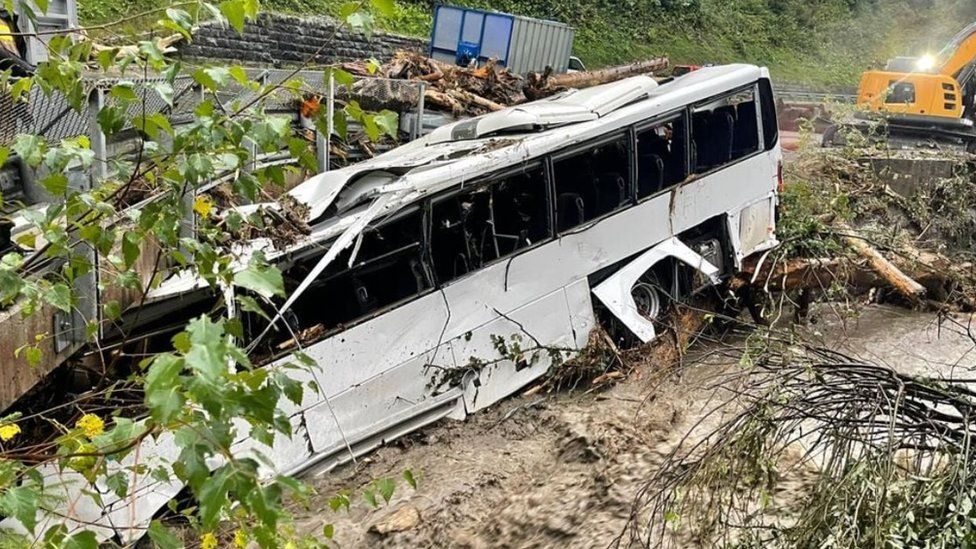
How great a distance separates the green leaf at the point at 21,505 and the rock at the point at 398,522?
345cm

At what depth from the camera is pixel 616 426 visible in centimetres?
645

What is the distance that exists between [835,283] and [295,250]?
18.3ft

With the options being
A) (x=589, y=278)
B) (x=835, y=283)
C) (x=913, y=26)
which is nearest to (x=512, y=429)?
(x=589, y=278)

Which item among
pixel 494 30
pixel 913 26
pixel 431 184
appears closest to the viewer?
pixel 431 184

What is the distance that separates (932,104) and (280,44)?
1182cm

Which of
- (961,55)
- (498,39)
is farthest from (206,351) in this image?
(961,55)

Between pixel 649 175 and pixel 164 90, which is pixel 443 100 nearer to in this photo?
pixel 649 175

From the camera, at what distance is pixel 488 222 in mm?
6957

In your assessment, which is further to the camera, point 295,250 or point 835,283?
point 835,283

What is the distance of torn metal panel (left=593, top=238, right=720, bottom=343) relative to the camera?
759cm

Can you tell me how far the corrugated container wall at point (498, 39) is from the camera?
55.1ft

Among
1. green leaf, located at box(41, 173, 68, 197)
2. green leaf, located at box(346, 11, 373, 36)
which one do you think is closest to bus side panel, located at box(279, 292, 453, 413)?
green leaf, located at box(41, 173, 68, 197)

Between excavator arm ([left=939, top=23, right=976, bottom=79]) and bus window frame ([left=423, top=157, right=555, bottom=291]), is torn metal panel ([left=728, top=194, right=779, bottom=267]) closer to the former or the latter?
bus window frame ([left=423, top=157, right=555, bottom=291])

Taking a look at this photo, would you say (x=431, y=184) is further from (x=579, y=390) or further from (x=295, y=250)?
(x=579, y=390)
